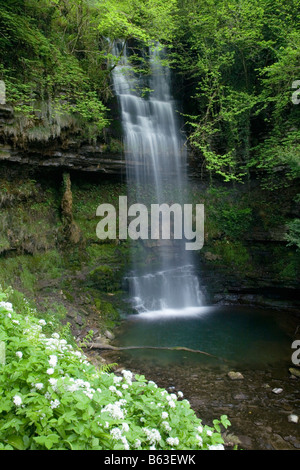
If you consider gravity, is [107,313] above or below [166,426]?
below

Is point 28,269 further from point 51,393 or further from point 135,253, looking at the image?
point 51,393

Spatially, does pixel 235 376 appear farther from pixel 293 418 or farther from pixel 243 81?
pixel 243 81

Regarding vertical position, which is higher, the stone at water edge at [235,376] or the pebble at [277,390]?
the stone at water edge at [235,376]

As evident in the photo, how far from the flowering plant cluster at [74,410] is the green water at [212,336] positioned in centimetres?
496

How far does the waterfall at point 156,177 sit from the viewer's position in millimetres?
10852

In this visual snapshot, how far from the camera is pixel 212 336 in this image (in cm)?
868

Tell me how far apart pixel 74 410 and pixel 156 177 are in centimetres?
1110

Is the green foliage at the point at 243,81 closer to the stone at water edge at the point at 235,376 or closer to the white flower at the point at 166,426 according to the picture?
the stone at water edge at the point at 235,376

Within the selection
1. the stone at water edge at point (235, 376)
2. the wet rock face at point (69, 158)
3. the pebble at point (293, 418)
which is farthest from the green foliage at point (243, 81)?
the pebble at point (293, 418)

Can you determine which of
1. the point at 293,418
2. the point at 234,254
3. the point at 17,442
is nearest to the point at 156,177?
the point at 234,254

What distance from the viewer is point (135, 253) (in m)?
11.6

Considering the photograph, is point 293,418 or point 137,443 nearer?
point 137,443

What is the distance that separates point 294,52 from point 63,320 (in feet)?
34.7

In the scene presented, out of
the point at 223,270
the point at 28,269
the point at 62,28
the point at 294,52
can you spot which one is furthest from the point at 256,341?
the point at 62,28
